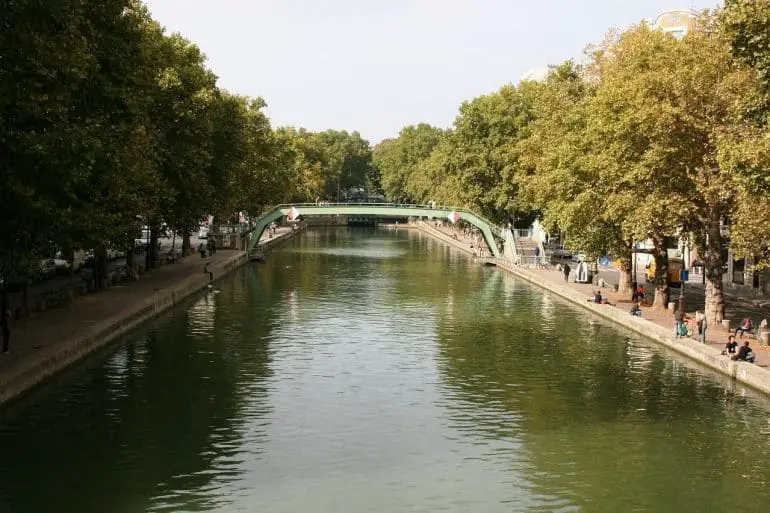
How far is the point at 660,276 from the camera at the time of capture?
4728 cm

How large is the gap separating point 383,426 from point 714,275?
20553mm

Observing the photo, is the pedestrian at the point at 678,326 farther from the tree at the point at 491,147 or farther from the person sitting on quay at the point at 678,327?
the tree at the point at 491,147

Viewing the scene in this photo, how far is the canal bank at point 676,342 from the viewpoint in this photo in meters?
30.7

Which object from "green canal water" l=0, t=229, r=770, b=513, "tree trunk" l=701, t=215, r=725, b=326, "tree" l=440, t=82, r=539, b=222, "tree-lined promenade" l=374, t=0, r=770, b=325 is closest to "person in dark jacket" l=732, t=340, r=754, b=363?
"green canal water" l=0, t=229, r=770, b=513

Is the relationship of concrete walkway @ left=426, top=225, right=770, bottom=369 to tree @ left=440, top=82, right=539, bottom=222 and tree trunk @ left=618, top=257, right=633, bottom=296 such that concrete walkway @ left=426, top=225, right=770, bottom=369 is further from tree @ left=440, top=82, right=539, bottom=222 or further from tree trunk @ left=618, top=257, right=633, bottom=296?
tree @ left=440, top=82, right=539, bottom=222

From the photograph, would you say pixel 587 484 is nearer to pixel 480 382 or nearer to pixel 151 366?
pixel 480 382

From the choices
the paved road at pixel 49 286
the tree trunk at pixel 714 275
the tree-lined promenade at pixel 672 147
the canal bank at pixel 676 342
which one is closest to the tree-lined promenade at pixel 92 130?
the paved road at pixel 49 286

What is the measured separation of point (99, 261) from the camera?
170 feet

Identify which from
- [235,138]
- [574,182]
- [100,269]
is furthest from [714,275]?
[235,138]

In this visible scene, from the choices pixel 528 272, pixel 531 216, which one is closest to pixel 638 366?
pixel 528 272

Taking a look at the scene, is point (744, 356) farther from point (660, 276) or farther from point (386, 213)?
point (386, 213)

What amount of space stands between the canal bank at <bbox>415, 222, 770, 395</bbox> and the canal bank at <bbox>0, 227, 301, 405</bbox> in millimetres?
23145

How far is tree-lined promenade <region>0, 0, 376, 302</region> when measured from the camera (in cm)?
2689

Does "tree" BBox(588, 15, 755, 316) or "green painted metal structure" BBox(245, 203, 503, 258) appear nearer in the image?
"tree" BBox(588, 15, 755, 316)
